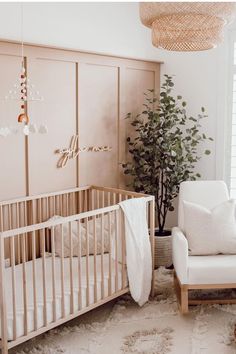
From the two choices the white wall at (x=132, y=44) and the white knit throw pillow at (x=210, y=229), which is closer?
the white knit throw pillow at (x=210, y=229)

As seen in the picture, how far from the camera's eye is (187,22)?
2477 mm

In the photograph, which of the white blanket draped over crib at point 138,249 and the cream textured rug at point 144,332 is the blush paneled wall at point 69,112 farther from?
the cream textured rug at point 144,332

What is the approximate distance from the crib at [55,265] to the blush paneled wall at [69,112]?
0.16 m

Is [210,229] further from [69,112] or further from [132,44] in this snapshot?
[132,44]

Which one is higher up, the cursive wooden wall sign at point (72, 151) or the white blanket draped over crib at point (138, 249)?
the cursive wooden wall sign at point (72, 151)

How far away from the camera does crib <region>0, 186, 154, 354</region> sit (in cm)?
277

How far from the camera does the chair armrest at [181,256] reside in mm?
3359

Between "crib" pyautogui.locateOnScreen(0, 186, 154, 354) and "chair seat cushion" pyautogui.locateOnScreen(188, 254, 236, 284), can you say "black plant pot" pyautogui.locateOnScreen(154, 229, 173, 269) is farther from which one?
"chair seat cushion" pyautogui.locateOnScreen(188, 254, 236, 284)

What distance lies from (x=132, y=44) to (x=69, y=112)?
0.98 m

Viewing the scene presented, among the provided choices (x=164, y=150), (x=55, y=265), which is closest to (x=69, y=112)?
(x=164, y=150)

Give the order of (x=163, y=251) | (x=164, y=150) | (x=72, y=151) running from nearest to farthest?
1. (x=72, y=151)
2. (x=164, y=150)
3. (x=163, y=251)

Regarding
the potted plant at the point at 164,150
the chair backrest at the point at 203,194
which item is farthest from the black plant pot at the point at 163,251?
the chair backrest at the point at 203,194

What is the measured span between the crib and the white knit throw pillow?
30 centimetres

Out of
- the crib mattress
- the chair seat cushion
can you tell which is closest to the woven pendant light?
the chair seat cushion
